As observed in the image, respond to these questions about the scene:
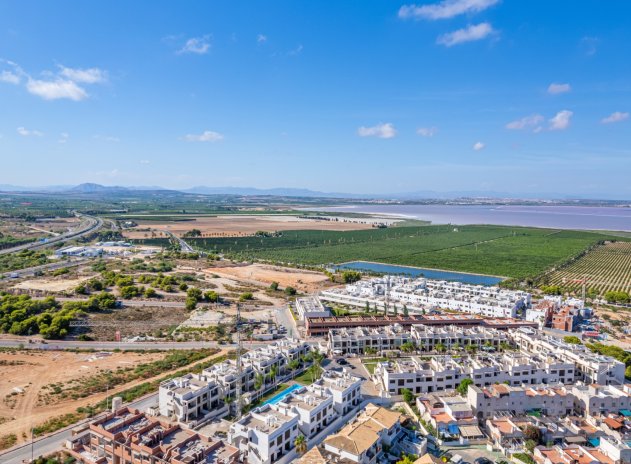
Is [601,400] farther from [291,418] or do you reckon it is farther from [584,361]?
[291,418]

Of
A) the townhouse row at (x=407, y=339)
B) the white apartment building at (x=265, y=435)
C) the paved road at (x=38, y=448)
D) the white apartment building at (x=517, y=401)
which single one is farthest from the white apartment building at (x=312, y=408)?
the paved road at (x=38, y=448)

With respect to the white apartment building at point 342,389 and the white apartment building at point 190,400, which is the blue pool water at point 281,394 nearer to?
the white apartment building at point 342,389

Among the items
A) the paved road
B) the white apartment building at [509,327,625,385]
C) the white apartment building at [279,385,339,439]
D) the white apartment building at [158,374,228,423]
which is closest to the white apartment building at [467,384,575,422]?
the white apartment building at [509,327,625,385]

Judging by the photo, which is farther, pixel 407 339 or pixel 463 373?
pixel 407 339

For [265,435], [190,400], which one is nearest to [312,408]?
[265,435]

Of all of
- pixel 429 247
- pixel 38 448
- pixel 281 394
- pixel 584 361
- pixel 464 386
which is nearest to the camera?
pixel 38 448

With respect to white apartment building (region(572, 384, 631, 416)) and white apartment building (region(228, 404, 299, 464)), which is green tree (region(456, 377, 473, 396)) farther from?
white apartment building (region(228, 404, 299, 464))

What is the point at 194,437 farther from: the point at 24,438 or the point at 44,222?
the point at 44,222

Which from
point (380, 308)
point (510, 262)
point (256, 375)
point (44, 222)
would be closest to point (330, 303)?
point (380, 308)
